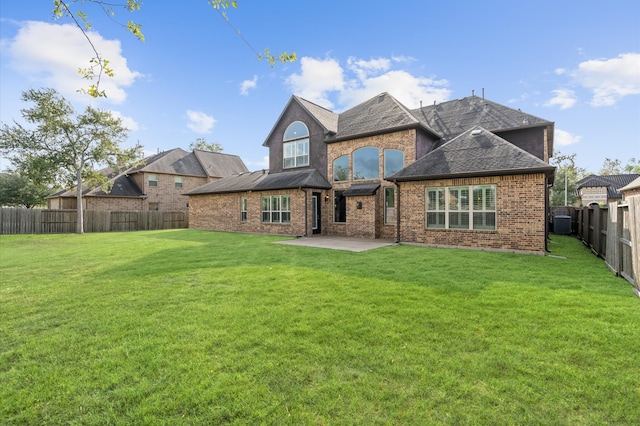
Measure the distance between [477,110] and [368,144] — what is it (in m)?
6.54

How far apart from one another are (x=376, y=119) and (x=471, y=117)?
17.1ft

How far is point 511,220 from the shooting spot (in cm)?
1046

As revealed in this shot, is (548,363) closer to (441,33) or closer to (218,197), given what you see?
(441,33)

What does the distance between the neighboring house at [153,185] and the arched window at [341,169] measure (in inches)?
590

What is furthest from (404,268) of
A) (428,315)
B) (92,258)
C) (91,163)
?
(91,163)

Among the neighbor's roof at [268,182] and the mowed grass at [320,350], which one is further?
the neighbor's roof at [268,182]

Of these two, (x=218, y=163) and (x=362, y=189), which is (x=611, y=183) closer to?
(x=362, y=189)

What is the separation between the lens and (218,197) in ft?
71.6

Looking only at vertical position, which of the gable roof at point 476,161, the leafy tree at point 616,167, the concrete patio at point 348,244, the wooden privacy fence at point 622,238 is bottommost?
the concrete patio at point 348,244

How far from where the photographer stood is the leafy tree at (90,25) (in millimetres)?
3432

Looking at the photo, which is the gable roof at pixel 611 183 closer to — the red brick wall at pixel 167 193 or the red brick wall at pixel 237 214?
the red brick wall at pixel 237 214

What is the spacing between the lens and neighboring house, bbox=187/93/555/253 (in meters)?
10.6

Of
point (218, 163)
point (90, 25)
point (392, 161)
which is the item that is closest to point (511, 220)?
point (392, 161)

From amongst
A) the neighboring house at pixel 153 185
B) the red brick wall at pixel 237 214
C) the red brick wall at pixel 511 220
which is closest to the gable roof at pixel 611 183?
the red brick wall at pixel 511 220
